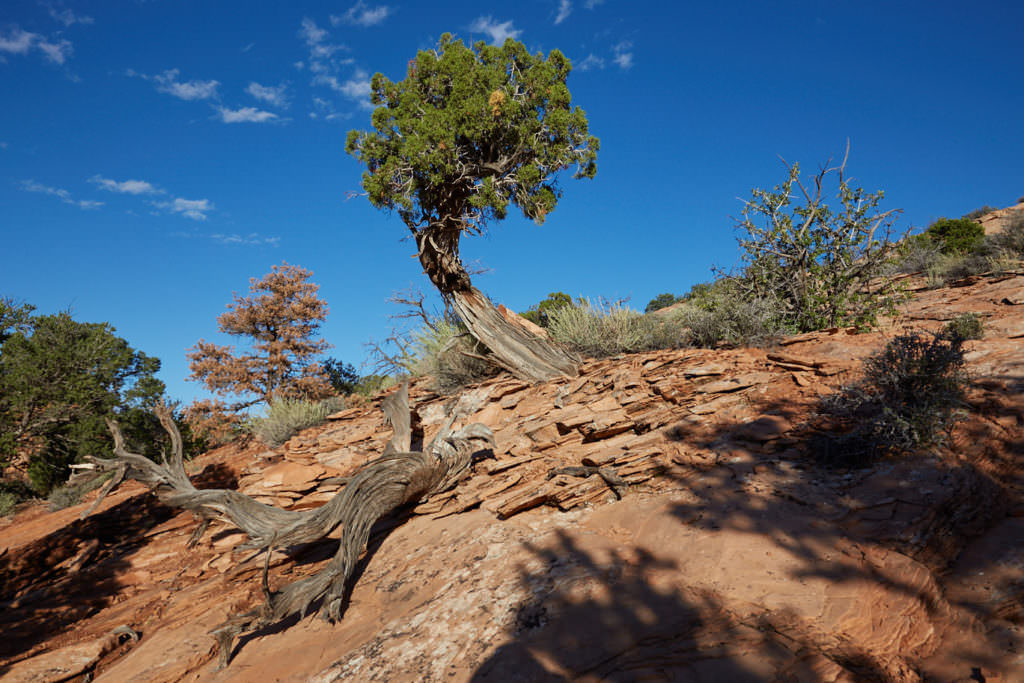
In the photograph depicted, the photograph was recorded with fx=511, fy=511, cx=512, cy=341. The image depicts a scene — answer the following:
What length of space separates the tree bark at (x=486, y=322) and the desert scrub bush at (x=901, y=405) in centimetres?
459

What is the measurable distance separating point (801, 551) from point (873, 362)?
227 cm

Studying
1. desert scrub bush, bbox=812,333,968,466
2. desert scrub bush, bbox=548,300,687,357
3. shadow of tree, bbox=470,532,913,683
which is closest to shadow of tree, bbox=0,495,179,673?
shadow of tree, bbox=470,532,913,683

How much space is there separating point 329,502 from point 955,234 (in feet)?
62.7

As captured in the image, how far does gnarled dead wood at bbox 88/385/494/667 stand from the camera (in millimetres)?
4859

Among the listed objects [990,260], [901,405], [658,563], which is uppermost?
[990,260]

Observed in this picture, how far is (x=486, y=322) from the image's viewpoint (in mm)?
9133

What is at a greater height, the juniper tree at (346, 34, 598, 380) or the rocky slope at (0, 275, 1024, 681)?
the juniper tree at (346, 34, 598, 380)

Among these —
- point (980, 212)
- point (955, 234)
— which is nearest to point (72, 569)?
point (955, 234)

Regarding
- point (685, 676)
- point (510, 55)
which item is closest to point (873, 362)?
point (685, 676)

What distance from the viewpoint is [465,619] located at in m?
3.78

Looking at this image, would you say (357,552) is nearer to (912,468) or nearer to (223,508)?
(223,508)

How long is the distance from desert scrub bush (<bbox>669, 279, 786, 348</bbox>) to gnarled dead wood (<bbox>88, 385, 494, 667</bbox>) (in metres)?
4.04

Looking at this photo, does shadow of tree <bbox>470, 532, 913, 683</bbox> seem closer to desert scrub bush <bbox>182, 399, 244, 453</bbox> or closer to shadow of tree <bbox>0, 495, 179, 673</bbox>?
shadow of tree <bbox>0, 495, 179, 673</bbox>

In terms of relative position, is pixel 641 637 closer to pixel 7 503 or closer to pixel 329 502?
pixel 329 502
